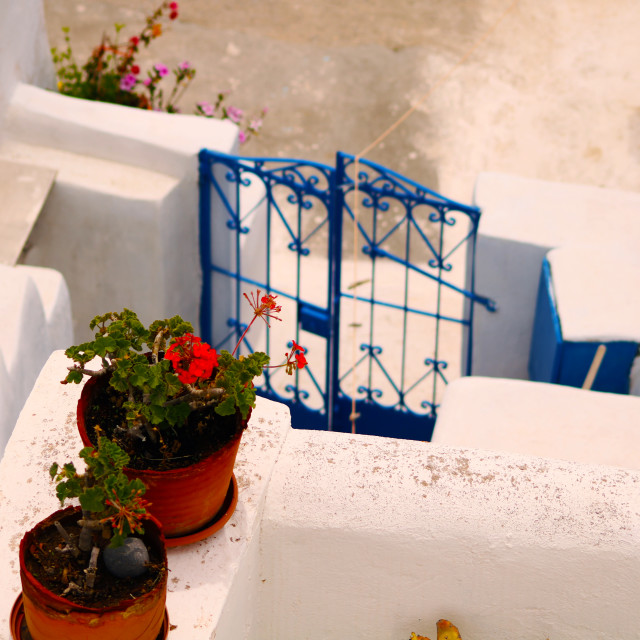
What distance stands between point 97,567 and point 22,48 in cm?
491

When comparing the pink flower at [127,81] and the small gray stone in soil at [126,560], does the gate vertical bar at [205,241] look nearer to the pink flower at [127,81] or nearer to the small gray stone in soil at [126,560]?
the pink flower at [127,81]

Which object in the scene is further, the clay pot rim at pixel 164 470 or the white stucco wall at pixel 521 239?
the white stucco wall at pixel 521 239

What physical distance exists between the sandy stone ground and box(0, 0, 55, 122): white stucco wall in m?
2.69

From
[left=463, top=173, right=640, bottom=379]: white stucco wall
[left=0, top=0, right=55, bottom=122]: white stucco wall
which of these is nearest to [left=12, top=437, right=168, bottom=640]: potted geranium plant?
[left=463, top=173, right=640, bottom=379]: white stucco wall

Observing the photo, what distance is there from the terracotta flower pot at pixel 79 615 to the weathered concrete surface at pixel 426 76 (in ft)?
23.9

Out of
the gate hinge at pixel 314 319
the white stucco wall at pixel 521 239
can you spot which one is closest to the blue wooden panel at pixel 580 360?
the white stucco wall at pixel 521 239

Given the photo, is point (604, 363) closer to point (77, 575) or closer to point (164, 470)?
point (164, 470)

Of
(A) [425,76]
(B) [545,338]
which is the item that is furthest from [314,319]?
(A) [425,76]

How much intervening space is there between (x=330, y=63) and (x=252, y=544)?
830cm

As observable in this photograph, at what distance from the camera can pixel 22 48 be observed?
600 centimetres

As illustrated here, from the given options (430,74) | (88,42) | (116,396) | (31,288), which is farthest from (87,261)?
(430,74)

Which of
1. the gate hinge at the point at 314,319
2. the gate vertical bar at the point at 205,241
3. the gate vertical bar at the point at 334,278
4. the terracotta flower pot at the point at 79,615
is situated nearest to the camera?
the terracotta flower pot at the point at 79,615

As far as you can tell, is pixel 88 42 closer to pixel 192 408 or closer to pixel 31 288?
pixel 31 288

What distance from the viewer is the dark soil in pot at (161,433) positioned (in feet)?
6.47
